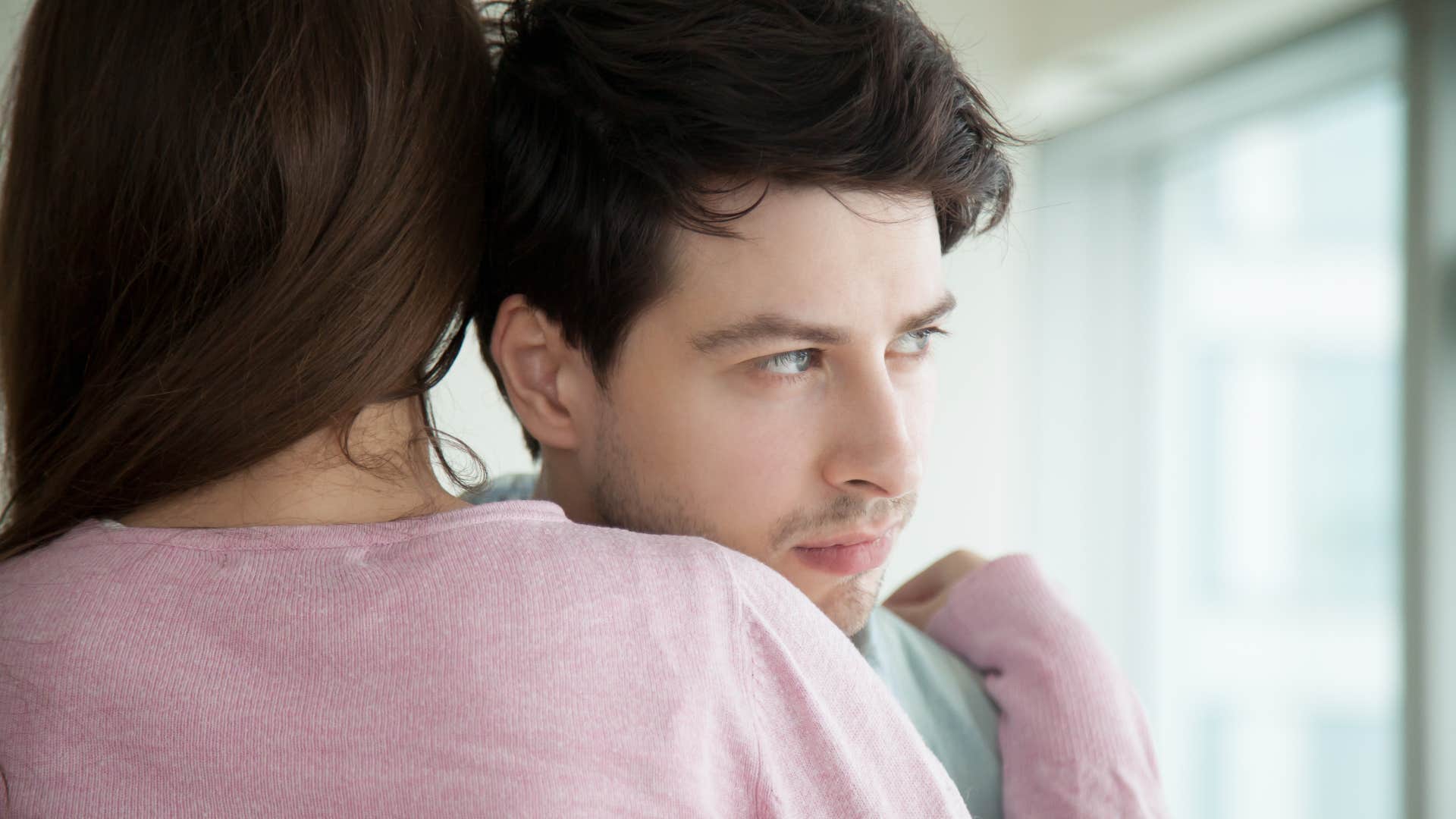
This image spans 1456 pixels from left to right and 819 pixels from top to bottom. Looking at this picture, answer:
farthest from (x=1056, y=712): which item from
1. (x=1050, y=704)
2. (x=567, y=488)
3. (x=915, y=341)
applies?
(x=567, y=488)

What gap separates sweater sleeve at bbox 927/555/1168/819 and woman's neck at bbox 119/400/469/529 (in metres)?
0.51

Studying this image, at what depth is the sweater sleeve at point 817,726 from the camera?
2.29ft

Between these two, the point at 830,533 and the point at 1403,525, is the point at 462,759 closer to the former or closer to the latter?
the point at 830,533

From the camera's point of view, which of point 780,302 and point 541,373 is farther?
point 541,373

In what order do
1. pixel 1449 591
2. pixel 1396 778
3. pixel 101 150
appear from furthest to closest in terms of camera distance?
pixel 1396 778
pixel 1449 591
pixel 101 150

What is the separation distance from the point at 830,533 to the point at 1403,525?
1648mm

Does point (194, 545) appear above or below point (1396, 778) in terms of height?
above

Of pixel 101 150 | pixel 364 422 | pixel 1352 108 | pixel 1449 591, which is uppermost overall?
pixel 1352 108

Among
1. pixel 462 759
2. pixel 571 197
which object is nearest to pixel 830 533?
pixel 571 197

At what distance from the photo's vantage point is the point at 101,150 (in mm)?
756

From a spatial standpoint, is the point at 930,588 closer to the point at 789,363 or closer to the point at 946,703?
the point at 946,703

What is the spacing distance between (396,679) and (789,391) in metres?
0.45

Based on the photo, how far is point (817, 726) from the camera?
706 millimetres

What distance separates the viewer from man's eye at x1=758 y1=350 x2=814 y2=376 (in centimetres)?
101
